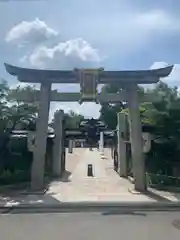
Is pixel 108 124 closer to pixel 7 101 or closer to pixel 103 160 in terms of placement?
pixel 103 160

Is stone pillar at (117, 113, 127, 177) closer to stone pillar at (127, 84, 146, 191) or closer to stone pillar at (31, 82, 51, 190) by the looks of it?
stone pillar at (127, 84, 146, 191)

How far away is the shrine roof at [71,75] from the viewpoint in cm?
1794

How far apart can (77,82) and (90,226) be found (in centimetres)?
875

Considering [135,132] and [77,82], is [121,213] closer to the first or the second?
[135,132]

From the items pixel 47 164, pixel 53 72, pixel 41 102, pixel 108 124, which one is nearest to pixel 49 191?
pixel 41 102

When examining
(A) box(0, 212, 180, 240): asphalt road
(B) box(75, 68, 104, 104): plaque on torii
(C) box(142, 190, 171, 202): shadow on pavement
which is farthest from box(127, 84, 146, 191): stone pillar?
(A) box(0, 212, 180, 240): asphalt road

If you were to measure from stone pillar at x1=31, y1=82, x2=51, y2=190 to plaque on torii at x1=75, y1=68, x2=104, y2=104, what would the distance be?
4.55ft

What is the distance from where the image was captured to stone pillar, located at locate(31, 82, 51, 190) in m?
18.1

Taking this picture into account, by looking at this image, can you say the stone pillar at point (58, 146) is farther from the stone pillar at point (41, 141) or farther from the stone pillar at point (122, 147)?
the stone pillar at point (41, 141)

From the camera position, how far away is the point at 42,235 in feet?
30.9

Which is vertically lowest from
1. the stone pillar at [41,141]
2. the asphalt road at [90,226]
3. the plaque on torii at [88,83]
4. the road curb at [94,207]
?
the asphalt road at [90,226]

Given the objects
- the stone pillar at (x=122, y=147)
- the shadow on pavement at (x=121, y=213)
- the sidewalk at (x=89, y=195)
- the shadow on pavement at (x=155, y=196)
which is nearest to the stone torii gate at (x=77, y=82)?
the shadow on pavement at (x=155, y=196)

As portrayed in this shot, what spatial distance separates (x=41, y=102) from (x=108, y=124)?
Answer: 41261 millimetres

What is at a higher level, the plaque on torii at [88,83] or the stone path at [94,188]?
the plaque on torii at [88,83]
